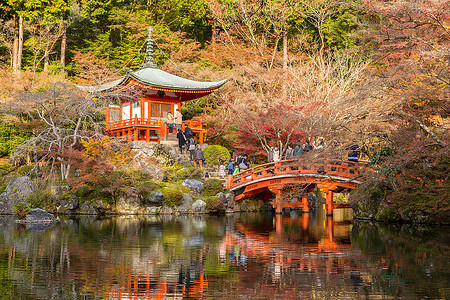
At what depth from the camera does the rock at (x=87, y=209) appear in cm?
1978

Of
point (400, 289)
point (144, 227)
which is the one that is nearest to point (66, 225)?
point (144, 227)

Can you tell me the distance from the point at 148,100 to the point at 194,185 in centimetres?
771

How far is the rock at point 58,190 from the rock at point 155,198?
3.35 meters

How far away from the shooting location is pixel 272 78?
27953 millimetres

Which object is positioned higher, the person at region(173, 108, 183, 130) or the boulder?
the person at region(173, 108, 183, 130)

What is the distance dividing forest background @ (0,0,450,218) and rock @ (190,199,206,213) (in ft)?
16.5

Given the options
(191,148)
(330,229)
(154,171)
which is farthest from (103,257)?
(191,148)

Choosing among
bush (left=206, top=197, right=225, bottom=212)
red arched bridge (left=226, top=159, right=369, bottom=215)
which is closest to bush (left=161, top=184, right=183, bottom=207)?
bush (left=206, top=197, right=225, bottom=212)

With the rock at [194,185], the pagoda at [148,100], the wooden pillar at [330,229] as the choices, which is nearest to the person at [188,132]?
the pagoda at [148,100]

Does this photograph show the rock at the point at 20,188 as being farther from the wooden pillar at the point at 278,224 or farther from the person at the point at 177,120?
the wooden pillar at the point at 278,224

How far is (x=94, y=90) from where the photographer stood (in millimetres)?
22500

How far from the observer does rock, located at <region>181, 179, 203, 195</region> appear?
2108 cm

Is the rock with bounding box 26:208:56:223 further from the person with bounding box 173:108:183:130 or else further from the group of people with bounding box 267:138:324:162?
the person with bounding box 173:108:183:130

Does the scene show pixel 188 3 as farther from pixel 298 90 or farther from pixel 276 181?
pixel 276 181
